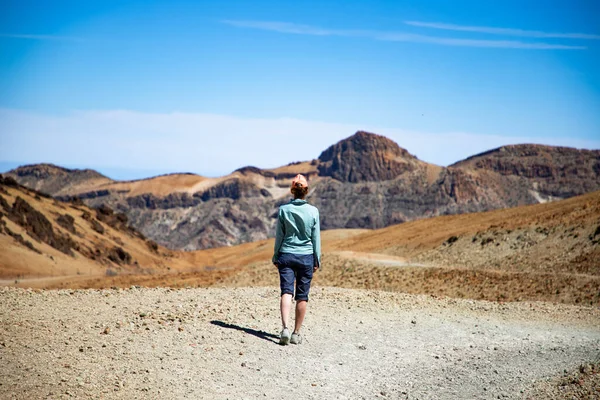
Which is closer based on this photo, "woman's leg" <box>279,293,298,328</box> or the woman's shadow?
"woman's leg" <box>279,293,298,328</box>

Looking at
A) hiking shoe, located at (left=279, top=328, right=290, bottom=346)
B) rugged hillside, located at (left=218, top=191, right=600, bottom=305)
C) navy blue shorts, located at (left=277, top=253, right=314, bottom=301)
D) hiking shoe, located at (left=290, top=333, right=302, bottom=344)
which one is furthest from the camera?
rugged hillside, located at (left=218, top=191, right=600, bottom=305)

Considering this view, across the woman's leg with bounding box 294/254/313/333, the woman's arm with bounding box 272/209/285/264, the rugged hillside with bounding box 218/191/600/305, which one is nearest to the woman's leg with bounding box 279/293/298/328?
the woman's leg with bounding box 294/254/313/333

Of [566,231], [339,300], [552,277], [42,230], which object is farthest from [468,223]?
[339,300]

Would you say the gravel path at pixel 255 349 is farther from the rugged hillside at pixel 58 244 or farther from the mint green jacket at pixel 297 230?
the rugged hillside at pixel 58 244

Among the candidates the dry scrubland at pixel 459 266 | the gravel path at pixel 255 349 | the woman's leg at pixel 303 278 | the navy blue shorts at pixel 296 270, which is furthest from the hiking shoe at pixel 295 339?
the dry scrubland at pixel 459 266

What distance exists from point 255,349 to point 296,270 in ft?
4.38

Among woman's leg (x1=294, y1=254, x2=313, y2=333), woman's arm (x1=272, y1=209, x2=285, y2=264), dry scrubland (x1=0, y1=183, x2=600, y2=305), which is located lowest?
dry scrubland (x1=0, y1=183, x2=600, y2=305)

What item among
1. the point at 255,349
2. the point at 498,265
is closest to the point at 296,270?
the point at 255,349

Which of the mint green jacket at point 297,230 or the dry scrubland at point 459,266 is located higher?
the mint green jacket at point 297,230

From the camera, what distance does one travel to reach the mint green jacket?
30.5 ft

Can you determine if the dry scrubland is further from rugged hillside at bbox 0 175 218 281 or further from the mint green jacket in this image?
the mint green jacket

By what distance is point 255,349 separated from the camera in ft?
29.7

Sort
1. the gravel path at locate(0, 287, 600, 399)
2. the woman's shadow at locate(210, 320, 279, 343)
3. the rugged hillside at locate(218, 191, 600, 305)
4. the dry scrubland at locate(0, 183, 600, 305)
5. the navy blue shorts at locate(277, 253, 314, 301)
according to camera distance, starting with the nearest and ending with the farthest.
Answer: the gravel path at locate(0, 287, 600, 399) < the navy blue shorts at locate(277, 253, 314, 301) < the woman's shadow at locate(210, 320, 279, 343) < the rugged hillside at locate(218, 191, 600, 305) < the dry scrubland at locate(0, 183, 600, 305)

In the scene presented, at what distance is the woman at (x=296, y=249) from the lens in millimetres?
9227
